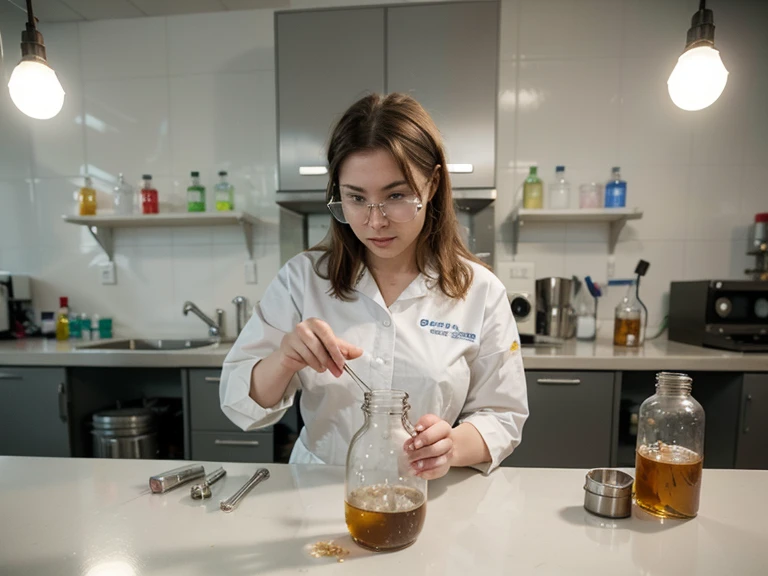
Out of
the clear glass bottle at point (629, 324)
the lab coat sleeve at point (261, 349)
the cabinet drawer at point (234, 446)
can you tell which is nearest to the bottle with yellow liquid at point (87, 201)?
the cabinet drawer at point (234, 446)

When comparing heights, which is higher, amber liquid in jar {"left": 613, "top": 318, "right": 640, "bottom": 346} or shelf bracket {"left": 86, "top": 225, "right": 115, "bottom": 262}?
shelf bracket {"left": 86, "top": 225, "right": 115, "bottom": 262}

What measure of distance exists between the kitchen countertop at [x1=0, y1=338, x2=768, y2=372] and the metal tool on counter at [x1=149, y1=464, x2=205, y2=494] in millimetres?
1044

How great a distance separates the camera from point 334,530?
61 centimetres

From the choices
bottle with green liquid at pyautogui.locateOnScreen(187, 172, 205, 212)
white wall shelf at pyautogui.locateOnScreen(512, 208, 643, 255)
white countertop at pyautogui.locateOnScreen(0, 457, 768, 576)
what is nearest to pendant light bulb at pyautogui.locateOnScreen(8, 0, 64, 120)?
white countertop at pyautogui.locateOnScreen(0, 457, 768, 576)

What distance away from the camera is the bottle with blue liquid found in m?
2.08

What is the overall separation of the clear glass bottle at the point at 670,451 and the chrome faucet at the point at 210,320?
2134 millimetres

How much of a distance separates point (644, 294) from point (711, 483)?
5.63 feet

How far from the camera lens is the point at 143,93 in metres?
2.41

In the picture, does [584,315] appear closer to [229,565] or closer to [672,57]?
[672,57]

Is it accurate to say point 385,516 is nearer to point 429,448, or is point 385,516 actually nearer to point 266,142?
point 429,448

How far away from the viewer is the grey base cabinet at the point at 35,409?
1.84 meters

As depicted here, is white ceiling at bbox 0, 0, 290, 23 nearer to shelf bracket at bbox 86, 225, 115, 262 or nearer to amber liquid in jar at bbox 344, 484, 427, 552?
shelf bracket at bbox 86, 225, 115, 262

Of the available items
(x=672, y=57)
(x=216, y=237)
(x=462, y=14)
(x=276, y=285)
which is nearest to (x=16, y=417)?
(x=216, y=237)

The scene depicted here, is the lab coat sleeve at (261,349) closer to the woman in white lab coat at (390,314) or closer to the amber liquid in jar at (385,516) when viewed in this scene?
the woman in white lab coat at (390,314)
